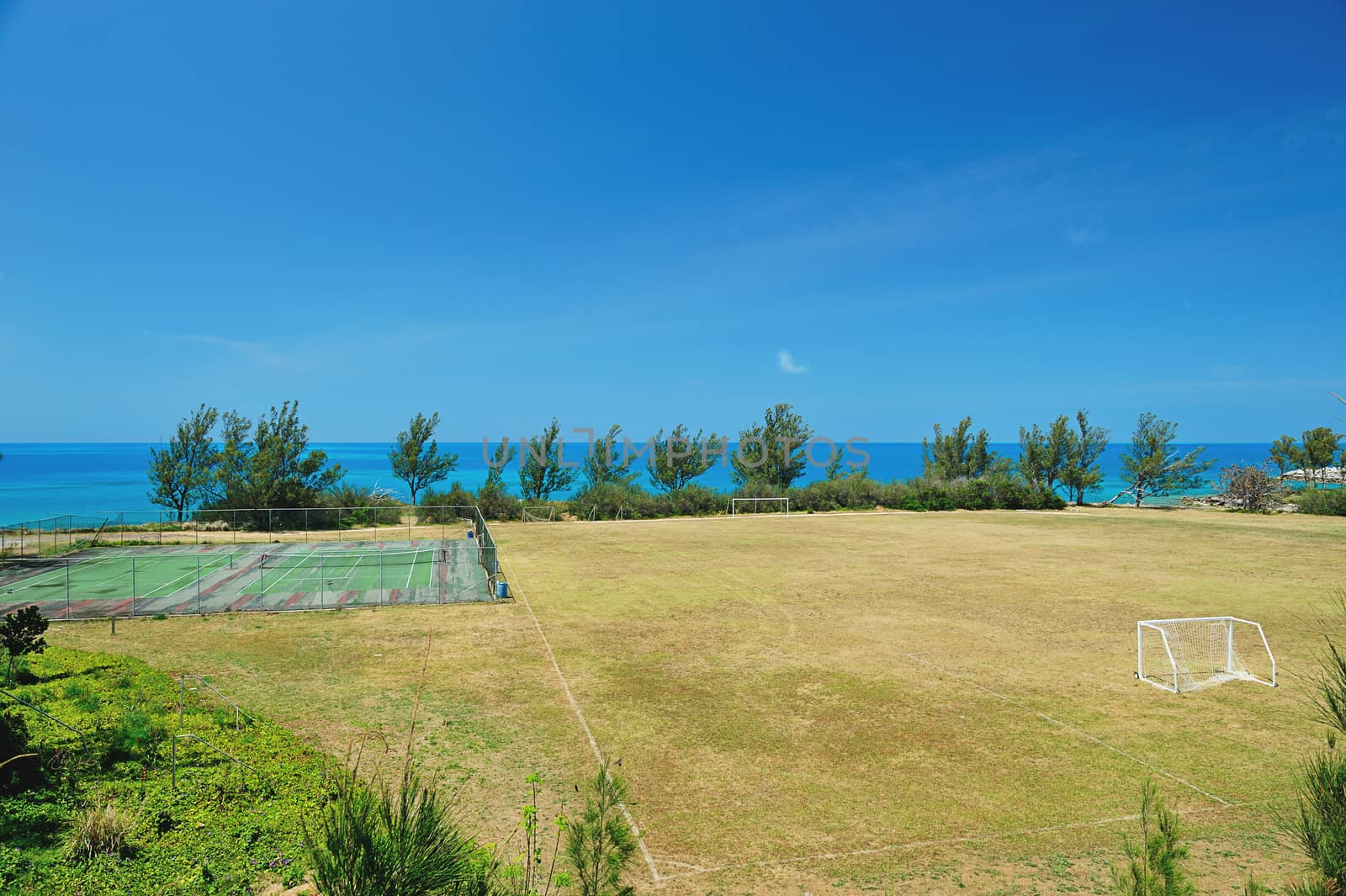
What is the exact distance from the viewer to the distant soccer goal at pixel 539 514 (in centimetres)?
4630

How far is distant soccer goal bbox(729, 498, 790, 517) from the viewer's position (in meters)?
51.4

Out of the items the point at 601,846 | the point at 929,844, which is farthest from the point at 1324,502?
the point at 601,846

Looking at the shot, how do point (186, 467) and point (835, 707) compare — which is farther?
point (186, 467)

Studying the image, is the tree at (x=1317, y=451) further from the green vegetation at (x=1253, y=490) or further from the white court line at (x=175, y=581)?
the white court line at (x=175, y=581)

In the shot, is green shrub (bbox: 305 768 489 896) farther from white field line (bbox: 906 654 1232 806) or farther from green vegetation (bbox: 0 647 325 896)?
white field line (bbox: 906 654 1232 806)

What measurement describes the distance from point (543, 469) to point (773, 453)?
62.9 ft

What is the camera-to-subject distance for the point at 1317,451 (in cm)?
5819

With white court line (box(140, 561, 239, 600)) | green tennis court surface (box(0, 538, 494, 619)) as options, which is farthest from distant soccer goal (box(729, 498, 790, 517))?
white court line (box(140, 561, 239, 600))

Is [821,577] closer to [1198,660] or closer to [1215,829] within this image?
[1198,660]

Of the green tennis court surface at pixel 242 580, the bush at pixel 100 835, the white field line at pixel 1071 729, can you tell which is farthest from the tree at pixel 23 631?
the white field line at pixel 1071 729

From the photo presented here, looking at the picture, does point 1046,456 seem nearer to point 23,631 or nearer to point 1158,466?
point 1158,466

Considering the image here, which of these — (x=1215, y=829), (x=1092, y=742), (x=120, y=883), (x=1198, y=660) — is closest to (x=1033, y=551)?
(x=1198, y=660)

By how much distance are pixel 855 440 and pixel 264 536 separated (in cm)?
3993

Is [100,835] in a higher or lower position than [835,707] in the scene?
higher
